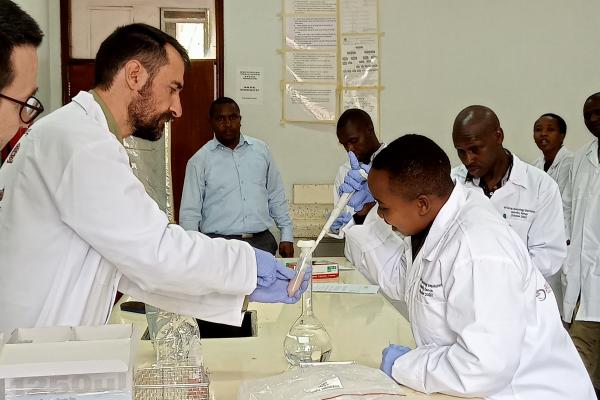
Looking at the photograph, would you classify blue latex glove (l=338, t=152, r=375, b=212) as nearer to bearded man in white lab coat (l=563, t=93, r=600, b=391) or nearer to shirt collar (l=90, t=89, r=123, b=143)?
shirt collar (l=90, t=89, r=123, b=143)

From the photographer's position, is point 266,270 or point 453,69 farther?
point 453,69

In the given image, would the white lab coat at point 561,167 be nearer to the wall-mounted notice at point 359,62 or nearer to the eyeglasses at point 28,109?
the wall-mounted notice at point 359,62

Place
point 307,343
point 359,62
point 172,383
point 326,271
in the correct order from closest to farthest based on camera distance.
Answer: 1. point 172,383
2. point 307,343
3. point 326,271
4. point 359,62

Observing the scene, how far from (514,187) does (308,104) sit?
2.01 meters

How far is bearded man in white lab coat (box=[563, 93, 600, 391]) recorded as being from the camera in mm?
3102

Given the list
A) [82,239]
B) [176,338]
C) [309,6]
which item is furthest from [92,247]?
[309,6]

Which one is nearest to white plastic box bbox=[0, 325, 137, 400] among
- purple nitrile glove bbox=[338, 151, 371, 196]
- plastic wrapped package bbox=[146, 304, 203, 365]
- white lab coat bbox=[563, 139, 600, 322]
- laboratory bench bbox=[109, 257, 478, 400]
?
laboratory bench bbox=[109, 257, 478, 400]

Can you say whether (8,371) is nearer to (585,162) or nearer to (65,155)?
(65,155)

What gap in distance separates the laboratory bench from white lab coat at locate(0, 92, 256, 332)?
199 millimetres

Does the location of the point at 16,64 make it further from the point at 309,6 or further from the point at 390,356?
the point at 309,6

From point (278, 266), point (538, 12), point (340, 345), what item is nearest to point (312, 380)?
point (278, 266)

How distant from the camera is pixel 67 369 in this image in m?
0.85

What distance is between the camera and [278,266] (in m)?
1.54

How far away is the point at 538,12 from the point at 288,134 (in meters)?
1.93
